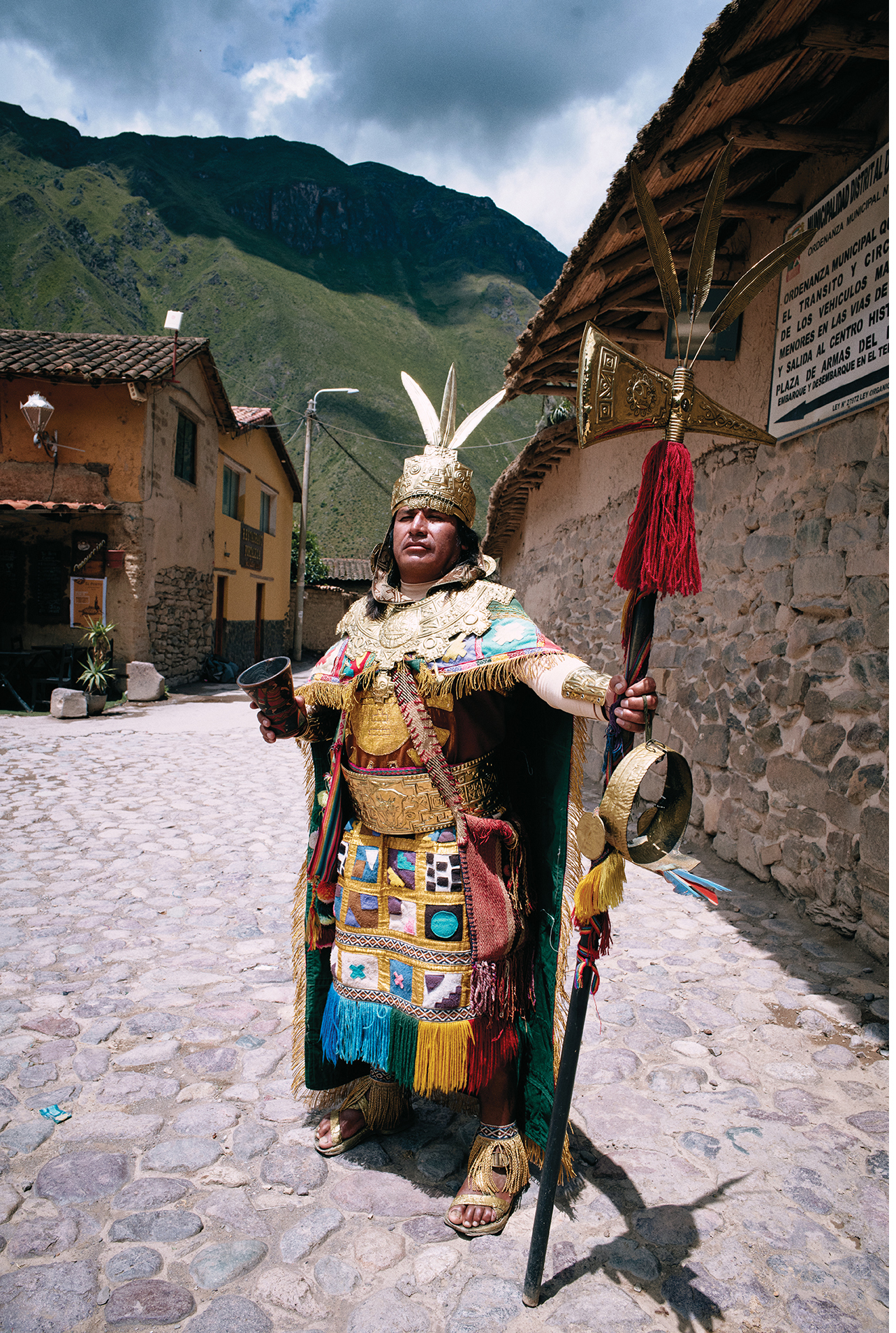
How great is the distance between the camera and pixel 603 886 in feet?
5.06

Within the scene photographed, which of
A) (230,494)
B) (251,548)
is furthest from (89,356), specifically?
(251,548)

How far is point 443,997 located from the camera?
6.59 feet

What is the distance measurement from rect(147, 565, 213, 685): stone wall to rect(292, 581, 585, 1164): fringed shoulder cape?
11681 millimetres

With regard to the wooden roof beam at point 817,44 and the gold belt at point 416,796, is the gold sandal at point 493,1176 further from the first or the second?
the wooden roof beam at point 817,44

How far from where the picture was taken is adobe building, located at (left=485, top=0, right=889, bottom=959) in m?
3.09

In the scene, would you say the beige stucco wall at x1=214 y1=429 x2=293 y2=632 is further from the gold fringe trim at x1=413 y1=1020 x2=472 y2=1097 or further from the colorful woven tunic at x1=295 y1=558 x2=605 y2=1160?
the gold fringe trim at x1=413 y1=1020 x2=472 y2=1097

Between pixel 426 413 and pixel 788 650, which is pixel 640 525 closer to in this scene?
pixel 426 413

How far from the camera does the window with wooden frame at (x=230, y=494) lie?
1716 centimetres

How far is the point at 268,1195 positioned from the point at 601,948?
4.09 ft

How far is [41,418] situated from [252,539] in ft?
24.5

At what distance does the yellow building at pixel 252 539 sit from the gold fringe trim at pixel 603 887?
53.0 ft

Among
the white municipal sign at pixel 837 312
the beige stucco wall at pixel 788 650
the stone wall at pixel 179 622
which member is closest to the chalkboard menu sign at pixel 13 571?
the stone wall at pixel 179 622

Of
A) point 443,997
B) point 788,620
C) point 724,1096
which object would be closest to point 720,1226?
point 724,1096

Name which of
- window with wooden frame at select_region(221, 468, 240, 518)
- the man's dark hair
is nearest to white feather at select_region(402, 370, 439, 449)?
the man's dark hair
